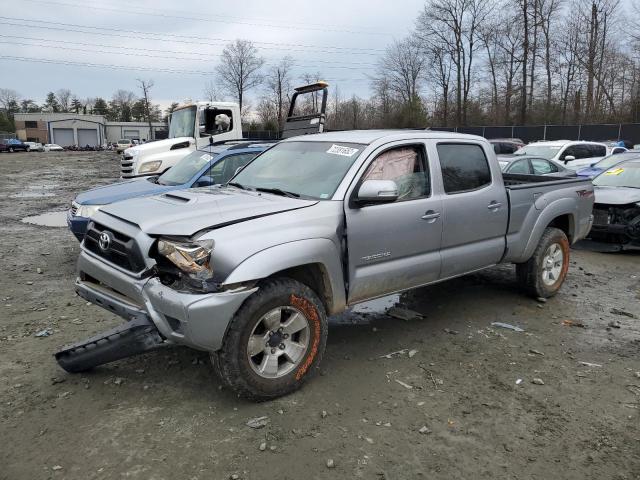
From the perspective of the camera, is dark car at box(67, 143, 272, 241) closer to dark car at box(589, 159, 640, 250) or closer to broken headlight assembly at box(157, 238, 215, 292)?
broken headlight assembly at box(157, 238, 215, 292)

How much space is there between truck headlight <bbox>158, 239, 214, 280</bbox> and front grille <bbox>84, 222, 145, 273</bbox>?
31 centimetres

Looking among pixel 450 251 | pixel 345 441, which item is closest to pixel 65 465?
pixel 345 441

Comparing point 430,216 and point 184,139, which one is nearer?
point 430,216

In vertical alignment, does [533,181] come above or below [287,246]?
above

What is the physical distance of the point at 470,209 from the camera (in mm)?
4941

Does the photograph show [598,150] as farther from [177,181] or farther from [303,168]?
[303,168]

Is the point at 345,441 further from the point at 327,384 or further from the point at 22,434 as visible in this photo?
the point at 22,434

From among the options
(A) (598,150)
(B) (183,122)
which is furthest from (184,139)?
(A) (598,150)

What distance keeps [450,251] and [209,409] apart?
101 inches

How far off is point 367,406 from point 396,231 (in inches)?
56.3

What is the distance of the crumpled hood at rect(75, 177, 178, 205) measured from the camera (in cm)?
709

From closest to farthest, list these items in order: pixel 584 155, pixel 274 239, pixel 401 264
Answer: pixel 274 239, pixel 401 264, pixel 584 155

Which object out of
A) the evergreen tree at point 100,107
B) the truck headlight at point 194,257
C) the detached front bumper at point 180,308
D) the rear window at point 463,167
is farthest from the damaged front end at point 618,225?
the evergreen tree at point 100,107

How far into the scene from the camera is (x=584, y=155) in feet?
53.7
